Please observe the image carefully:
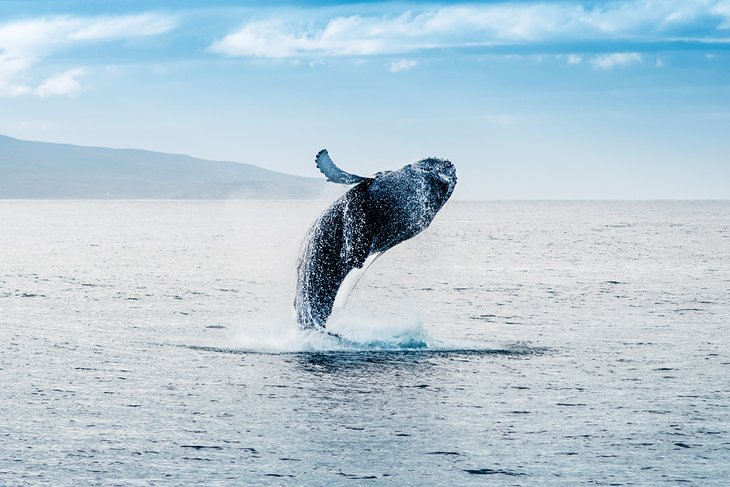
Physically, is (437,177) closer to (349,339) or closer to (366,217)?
(366,217)

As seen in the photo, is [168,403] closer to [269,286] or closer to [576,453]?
[576,453]

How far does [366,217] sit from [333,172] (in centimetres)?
96

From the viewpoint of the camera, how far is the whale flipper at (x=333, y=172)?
17031 mm

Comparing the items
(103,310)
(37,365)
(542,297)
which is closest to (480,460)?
(37,365)

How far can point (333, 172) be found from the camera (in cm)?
1705

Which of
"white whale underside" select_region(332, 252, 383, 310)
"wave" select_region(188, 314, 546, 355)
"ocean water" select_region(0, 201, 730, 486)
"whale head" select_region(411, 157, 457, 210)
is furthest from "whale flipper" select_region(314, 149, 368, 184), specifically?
"wave" select_region(188, 314, 546, 355)

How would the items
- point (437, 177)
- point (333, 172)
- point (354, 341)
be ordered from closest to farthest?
point (333, 172) → point (437, 177) → point (354, 341)

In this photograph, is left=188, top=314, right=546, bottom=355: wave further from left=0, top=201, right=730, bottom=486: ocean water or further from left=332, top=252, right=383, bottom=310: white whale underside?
left=332, top=252, right=383, bottom=310: white whale underside

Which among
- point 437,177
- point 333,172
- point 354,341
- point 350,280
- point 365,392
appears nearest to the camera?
point 365,392

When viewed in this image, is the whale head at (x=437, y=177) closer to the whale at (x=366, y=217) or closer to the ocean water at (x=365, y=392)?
the whale at (x=366, y=217)

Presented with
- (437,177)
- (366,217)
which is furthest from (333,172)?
(437,177)

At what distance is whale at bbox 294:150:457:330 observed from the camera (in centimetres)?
1734

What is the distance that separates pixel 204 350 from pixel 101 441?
7.09 m

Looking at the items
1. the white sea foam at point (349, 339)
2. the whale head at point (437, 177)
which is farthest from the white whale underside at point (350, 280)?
the whale head at point (437, 177)
